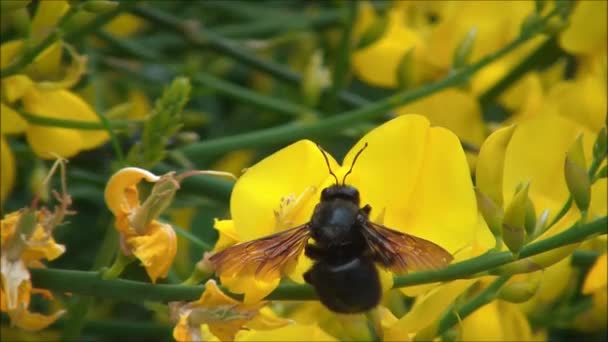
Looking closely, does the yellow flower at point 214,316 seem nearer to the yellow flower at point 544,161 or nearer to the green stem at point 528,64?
the yellow flower at point 544,161

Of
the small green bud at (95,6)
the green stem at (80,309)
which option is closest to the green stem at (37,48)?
the small green bud at (95,6)

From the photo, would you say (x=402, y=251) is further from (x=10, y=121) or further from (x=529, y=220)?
(x=10, y=121)

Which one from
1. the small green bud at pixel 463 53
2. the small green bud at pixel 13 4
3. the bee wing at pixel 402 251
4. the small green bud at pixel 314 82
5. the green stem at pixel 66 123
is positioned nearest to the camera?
the bee wing at pixel 402 251

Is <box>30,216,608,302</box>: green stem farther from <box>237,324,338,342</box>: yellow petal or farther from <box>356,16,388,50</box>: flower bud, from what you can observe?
<box>356,16,388,50</box>: flower bud

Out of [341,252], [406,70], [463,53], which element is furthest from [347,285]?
[406,70]

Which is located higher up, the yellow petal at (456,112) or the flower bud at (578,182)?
the flower bud at (578,182)

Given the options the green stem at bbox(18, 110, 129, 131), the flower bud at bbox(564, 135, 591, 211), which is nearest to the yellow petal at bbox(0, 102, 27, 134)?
the green stem at bbox(18, 110, 129, 131)
